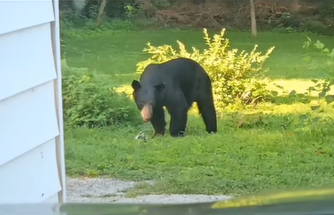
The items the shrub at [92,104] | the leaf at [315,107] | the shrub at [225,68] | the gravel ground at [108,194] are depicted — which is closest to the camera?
the gravel ground at [108,194]

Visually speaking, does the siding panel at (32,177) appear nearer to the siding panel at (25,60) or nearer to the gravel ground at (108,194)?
the siding panel at (25,60)

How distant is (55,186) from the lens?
6.43 feet

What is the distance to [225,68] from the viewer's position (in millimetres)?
6703

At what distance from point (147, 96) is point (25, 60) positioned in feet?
13.4

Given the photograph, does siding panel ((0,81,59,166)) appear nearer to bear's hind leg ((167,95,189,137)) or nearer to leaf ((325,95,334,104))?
leaf ((325,95,334,104))

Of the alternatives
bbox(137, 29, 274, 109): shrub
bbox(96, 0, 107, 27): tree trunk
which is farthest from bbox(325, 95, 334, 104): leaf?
bbox(96, 0, 107, 27): tree trunk

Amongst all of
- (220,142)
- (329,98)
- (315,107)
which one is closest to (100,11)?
(220,142)

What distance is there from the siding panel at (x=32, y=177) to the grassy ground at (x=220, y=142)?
2669 mm

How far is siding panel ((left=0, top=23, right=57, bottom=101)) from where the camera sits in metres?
1.66

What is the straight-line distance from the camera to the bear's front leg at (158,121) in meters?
6.01

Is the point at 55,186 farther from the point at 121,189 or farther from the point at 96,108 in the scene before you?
the point at 96,108

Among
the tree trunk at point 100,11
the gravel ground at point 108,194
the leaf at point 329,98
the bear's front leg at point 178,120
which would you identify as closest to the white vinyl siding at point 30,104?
the gravel ground at point 108,194

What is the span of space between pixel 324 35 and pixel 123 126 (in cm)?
196

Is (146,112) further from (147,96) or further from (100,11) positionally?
(100,11)
